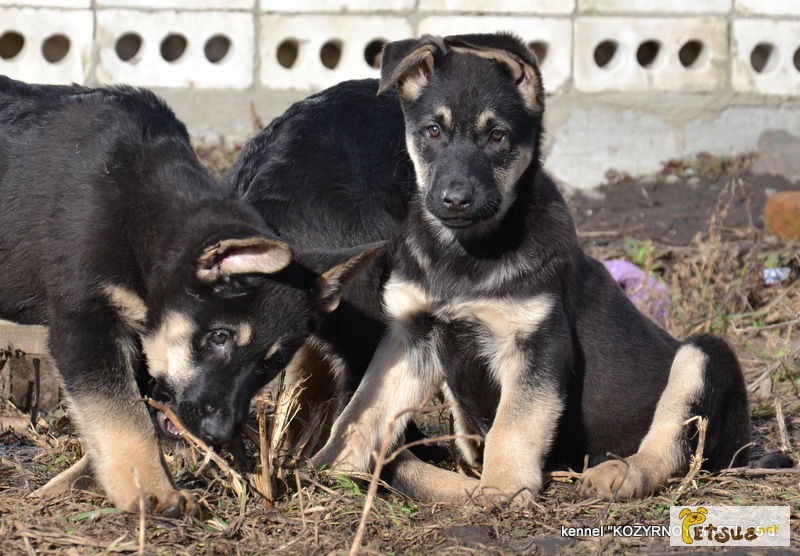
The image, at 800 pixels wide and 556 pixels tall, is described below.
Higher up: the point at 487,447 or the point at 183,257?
the point at 183,257

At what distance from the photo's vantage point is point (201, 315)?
13.5 feet

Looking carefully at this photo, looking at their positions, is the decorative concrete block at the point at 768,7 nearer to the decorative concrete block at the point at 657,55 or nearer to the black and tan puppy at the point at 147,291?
the decorative concrete block at the point at 657,55

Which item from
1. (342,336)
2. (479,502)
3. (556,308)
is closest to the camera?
(479,502)

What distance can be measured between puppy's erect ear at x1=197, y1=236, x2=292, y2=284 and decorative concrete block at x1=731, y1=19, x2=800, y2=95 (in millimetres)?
5876

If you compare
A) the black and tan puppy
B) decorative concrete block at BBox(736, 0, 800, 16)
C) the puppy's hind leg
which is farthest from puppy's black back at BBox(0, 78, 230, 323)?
decorative concrete block at BBox(736, 0, 800, 16)

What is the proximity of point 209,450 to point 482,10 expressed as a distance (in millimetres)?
5365

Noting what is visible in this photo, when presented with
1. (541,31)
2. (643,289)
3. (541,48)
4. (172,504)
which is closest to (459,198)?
(172,504)

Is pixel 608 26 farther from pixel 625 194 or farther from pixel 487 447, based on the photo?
pixel 487 447

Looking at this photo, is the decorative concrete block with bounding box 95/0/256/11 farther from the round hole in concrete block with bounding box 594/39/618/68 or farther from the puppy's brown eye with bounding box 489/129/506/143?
the puppy's brown eye with bounding box 489/129/506/143

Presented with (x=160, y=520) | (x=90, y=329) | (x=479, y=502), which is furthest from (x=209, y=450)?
(x=479, y=502)

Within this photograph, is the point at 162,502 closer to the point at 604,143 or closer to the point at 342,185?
the point at 342,185

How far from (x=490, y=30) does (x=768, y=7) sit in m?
2.16

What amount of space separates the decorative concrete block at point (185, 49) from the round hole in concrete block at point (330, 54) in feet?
2.15

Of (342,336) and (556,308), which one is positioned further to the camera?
(342,336)
